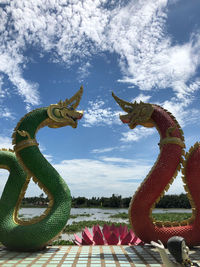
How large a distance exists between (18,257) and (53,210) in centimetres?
96

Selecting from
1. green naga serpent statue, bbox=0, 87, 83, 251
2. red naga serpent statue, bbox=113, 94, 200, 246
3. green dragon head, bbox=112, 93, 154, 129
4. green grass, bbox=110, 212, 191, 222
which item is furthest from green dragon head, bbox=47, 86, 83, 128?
green grass, bbox=110, 212, 191, 222

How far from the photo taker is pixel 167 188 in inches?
192

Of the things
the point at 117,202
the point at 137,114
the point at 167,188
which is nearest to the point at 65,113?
the point at 137,114

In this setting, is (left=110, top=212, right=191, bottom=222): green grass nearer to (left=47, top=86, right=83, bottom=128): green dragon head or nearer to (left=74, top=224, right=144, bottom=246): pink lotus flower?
(left=74, top=224, right=144, bottom=246): pink lotus flower

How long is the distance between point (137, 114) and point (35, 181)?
8.32 feet

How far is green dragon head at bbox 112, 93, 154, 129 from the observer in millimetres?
5367

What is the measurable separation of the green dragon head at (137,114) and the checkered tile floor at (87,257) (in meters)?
2.52

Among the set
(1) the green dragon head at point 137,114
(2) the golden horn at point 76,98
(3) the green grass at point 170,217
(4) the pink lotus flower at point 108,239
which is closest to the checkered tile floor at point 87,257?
(4) the pink lotus flower at point 108,239

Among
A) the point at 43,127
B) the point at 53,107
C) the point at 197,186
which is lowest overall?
the point at 197,186

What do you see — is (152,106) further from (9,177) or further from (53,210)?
(9,177)

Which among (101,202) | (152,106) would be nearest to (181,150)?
(152,106)

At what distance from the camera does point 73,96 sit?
562 cm

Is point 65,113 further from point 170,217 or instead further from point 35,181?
point 170,217

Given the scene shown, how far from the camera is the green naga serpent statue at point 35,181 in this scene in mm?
4551
